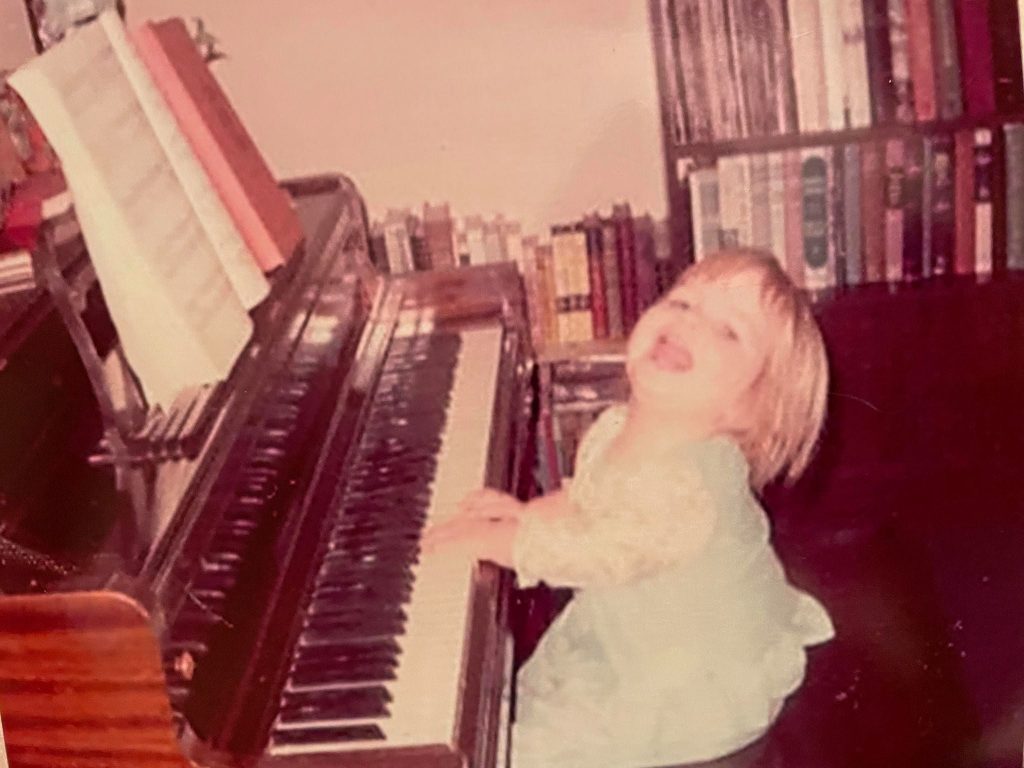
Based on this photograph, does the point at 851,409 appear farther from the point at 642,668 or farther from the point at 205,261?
the point at 205,261

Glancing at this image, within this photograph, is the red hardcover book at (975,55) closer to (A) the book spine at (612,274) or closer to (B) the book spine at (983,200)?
(B) the book spine at (983,200)

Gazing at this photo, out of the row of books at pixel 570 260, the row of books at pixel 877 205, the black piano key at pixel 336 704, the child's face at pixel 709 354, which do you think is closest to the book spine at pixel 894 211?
the row of books at pixel 877 205

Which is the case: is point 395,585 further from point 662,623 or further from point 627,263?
point 627,263

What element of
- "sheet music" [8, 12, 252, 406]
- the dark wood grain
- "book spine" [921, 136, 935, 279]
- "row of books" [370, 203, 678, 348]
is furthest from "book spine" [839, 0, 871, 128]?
the dark wood grain

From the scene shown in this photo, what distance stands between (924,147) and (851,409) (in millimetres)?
431

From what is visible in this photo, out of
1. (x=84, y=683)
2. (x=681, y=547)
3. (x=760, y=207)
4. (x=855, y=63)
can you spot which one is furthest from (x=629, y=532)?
(x=855, y=63)

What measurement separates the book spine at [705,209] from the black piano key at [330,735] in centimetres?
125

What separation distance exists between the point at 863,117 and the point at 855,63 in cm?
9

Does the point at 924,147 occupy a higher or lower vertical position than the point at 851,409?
higher

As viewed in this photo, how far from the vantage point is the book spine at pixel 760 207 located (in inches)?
85.7

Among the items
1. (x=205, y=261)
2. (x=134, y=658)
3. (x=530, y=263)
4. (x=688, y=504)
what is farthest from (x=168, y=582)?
(x=530, y=263)

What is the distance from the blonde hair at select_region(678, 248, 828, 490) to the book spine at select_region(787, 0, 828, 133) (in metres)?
0.79

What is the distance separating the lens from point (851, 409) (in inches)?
87.4

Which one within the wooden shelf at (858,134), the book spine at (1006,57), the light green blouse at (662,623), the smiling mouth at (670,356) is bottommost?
the light green blouse at (662,623)
